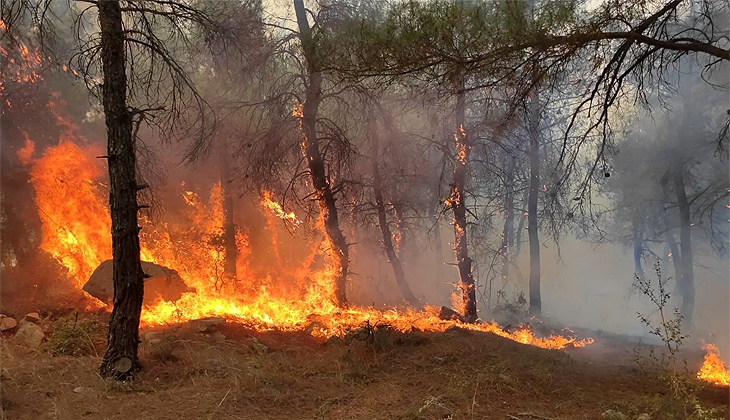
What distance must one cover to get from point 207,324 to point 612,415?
21.1 feet

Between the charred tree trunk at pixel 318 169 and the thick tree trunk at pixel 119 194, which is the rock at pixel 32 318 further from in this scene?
the charred tree trunk at pixel 318 169

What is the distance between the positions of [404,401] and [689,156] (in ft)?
54.2

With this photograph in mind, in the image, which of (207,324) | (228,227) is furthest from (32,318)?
(228,227)

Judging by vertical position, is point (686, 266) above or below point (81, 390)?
above

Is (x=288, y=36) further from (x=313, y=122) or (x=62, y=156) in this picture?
(x=62, y=156)

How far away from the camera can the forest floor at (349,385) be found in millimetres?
4066

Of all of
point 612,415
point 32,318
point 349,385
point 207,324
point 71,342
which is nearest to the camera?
point 612,415

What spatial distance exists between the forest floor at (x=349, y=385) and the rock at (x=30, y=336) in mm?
493

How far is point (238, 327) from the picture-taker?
819 cm

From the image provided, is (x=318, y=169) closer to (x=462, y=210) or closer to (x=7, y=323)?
(x=462, y=210)

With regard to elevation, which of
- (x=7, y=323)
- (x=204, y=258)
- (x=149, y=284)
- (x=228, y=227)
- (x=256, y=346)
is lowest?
(x=7, y=323)

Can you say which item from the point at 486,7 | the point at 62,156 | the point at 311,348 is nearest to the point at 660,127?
the point at 486,7

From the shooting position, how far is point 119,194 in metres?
5.26

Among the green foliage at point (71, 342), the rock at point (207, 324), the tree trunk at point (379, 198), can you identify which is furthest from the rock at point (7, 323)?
the tree trunk at point (379, 198)
